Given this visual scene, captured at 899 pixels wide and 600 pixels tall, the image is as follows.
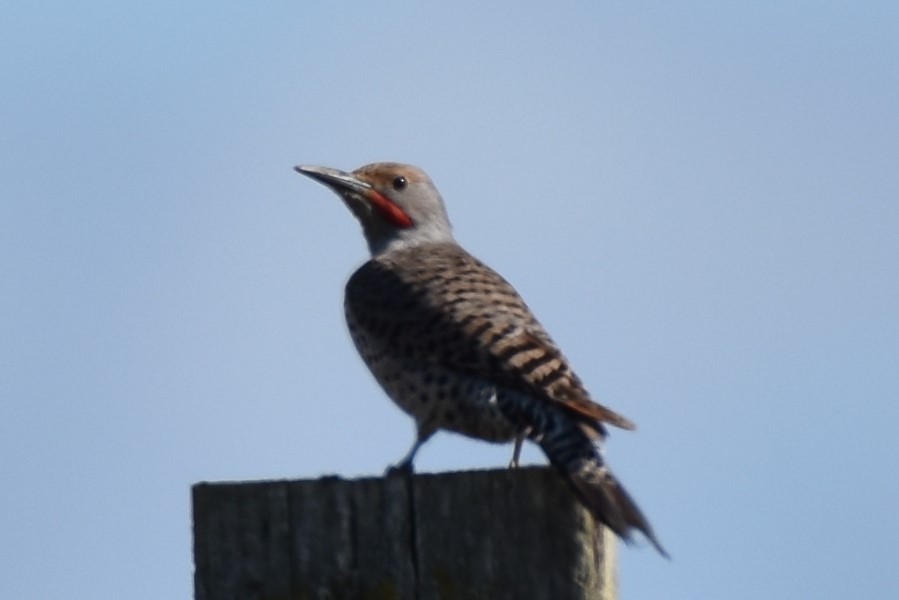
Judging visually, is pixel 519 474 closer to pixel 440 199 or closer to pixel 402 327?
pixel 402 327

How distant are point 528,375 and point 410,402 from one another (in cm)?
84

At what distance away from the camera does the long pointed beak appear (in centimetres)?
899

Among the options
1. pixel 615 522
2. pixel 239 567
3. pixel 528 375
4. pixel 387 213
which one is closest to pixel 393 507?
pixel 239 567

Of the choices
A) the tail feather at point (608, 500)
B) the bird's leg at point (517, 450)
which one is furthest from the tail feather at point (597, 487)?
the bird's leg at point (517, 450)

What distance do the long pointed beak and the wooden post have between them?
5364 millimetres

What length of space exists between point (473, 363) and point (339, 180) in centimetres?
283

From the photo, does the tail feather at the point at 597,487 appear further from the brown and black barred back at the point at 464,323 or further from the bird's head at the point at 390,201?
the bird's head at the point at 390,201

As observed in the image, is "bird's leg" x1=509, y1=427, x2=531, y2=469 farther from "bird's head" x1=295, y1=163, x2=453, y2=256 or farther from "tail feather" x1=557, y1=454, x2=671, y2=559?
"bird's head" x1=295, y1=163, x2=453, y2=256

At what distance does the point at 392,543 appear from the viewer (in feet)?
11.9

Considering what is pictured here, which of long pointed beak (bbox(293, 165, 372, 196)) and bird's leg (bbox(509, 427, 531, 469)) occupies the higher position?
long pointed beak (bbox(293, 165, 372, 196))

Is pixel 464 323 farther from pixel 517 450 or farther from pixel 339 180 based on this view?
pixel 339 180

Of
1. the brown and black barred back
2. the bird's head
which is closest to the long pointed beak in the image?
the bird's head

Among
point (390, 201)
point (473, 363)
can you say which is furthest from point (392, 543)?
point (390, 201)

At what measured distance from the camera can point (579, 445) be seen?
527 centimetres
